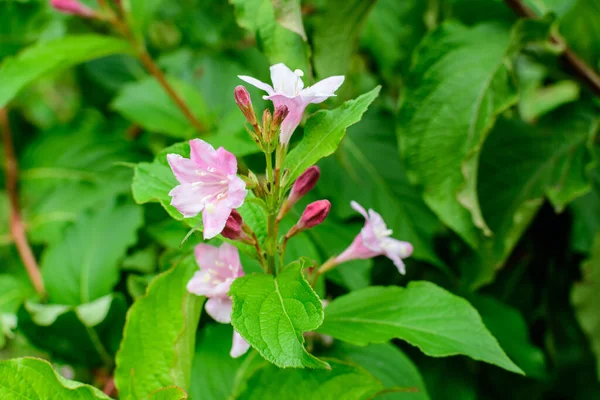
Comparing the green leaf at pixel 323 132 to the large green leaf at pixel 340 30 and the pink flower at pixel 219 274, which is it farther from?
the large green leaf at pixel 340 30

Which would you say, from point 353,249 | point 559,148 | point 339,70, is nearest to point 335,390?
point 353,249

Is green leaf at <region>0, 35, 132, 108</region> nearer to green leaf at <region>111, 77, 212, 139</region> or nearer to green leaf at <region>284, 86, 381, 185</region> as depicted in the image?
green leaf at <region>111, 77, 212, 139</region>

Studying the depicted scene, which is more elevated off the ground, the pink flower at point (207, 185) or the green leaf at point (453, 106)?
Answer: the pink flower at point (207, 185)

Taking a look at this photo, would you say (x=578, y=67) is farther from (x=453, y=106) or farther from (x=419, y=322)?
(x=419, y=322)

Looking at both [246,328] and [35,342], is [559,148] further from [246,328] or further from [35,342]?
[35,342]

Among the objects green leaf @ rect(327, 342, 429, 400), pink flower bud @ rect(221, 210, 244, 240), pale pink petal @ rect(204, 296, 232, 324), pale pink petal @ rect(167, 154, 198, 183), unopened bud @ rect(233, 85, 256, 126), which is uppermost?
unopened bud @ rect(233, 85, 256, 126)

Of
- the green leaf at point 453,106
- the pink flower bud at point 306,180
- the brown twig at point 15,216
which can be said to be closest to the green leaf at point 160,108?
the brown twig at point 15,216

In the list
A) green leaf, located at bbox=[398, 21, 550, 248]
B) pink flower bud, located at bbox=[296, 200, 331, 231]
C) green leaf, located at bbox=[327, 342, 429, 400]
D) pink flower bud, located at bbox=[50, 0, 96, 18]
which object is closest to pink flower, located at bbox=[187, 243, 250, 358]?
pink flower bud, located at bbox=[296, 200, 331, 231]
